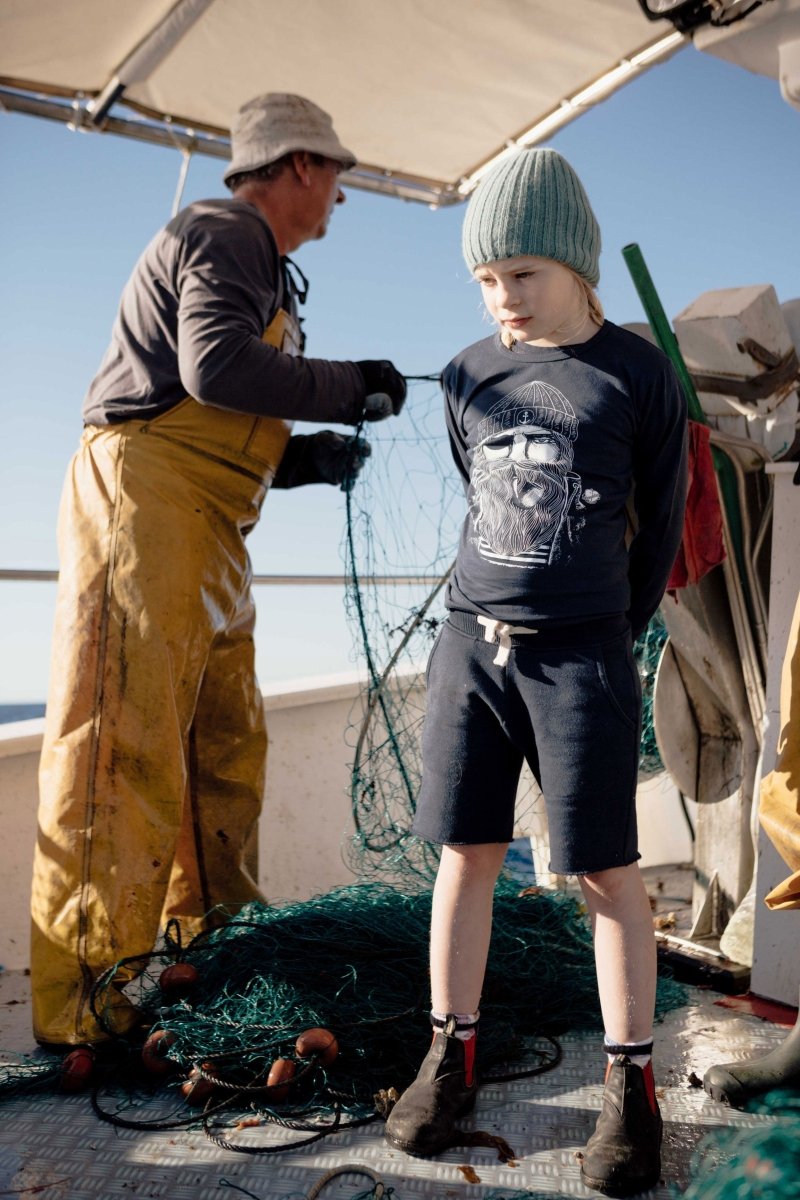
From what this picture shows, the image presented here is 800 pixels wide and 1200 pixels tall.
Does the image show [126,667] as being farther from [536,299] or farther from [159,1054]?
[536,299]

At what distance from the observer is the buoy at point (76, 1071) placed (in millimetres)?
1925

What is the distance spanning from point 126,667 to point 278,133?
1.35 m

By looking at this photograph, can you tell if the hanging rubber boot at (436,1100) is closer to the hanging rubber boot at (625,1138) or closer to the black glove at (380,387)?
the hanging rubber boot at (625,1138)

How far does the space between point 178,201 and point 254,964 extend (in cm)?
224

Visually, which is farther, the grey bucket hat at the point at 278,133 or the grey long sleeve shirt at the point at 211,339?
the grey bucket hat at the point at 278,133

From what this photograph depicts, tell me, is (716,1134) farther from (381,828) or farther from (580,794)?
(381,828)

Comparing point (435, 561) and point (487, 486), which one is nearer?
point (487, 486)

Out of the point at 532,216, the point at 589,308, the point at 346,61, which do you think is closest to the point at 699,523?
the point at 589,308

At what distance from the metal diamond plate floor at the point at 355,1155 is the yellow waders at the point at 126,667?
36 centimetres

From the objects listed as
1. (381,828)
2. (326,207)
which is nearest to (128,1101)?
(381,828)

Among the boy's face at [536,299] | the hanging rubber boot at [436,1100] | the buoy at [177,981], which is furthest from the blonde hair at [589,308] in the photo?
the buoy at [177,981]

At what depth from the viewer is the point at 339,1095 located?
184 centimetres

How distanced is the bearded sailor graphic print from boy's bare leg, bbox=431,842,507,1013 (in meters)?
0.51

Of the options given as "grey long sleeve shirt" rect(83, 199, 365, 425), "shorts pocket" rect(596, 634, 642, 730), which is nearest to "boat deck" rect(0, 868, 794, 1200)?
"shorts pocket" rect(596, 634, 642, 730)
